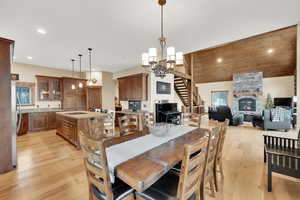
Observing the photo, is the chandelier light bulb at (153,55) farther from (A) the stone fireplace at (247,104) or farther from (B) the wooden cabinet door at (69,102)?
(A) the stone fireplace at (247,104)

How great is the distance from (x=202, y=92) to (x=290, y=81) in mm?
4755

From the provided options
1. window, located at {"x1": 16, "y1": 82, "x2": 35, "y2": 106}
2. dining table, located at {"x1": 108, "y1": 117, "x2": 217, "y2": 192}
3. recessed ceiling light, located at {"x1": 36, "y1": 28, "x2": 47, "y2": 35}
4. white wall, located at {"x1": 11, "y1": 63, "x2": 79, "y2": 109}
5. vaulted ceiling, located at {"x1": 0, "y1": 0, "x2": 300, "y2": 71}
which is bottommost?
dining table, located at {"x1": 108, "y1": 117, "x2": 217, "y2": 192}

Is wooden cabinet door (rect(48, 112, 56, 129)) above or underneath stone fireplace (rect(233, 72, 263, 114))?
underneath

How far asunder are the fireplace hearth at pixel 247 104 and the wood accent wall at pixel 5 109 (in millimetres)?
10503

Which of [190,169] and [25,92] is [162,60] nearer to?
[190,169]

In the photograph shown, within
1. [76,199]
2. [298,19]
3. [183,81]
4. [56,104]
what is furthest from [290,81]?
[56,104]

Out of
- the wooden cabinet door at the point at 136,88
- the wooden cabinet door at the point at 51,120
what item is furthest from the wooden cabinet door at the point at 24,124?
the wooden cabinet door at the point at 136,88

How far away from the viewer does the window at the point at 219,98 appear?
9547 millimetres

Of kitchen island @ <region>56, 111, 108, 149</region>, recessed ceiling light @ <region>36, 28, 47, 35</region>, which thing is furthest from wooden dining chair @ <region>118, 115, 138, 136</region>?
recessed ceiling light @ <region>36, 28, 47, 35</region>

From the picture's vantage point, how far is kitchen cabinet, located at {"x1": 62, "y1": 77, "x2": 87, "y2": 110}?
5995 mm

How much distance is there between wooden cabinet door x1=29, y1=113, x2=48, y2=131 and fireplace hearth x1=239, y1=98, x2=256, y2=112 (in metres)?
10.6

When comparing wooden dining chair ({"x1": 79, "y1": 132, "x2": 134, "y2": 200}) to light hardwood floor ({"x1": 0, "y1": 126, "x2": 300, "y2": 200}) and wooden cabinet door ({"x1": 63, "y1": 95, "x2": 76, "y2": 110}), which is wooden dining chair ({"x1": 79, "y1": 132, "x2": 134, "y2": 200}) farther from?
wooden cabinet door ({"x1": 63, "y1": 95, "x2": 76, "y2": 110})

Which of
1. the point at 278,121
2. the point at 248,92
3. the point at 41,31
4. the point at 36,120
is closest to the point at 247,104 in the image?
the point at 248,92

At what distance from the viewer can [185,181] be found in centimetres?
107
